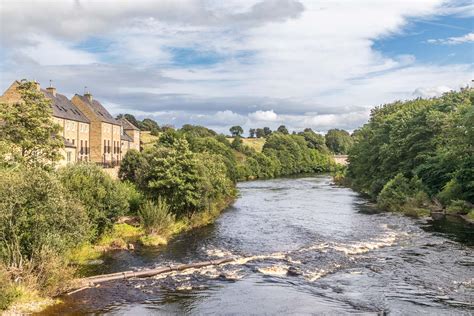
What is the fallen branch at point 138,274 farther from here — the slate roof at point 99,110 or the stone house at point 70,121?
the slate roof at point 99,110

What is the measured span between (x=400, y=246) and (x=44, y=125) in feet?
96.9

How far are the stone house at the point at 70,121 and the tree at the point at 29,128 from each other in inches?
881

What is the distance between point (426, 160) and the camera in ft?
196

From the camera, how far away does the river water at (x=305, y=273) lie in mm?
22234

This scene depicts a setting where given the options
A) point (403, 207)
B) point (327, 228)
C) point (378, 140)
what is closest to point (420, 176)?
point (403, 207)

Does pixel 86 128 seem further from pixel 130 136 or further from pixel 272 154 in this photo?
pixel 272 154

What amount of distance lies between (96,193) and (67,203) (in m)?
7.59

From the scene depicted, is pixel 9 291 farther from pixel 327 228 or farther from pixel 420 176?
pixel 420 176

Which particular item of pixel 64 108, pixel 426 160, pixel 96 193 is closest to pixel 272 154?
pixel 64 108

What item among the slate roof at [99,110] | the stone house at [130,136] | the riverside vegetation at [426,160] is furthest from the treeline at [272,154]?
the riverside vegetation at [426,160]

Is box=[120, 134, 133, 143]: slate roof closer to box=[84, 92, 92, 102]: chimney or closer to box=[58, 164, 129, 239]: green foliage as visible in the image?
box=[84, 92, 92, 102]: chimney

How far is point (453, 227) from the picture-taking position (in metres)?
42.6

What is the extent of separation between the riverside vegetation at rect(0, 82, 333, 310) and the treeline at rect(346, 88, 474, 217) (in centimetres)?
2239

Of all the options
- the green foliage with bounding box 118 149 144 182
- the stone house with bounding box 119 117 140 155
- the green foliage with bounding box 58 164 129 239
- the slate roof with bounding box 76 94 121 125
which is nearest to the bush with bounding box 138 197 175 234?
the green foliage with bounding box 58 164 129 239
